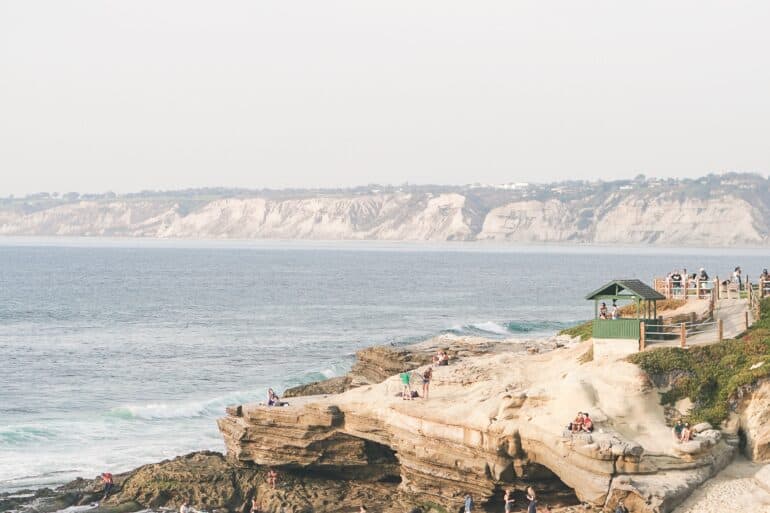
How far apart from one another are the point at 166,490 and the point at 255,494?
2.68 m

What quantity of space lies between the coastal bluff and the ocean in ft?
24.7

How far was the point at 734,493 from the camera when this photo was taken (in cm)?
2570

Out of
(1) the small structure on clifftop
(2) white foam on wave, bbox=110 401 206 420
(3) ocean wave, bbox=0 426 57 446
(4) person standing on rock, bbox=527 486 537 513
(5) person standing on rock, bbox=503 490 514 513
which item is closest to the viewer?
(4) person standing on rock, bbox=527 486 537 513

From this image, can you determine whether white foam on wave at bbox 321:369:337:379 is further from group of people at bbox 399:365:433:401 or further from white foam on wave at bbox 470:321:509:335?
group of people at bbox 399:365:433:401

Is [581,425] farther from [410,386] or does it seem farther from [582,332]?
[582,332]

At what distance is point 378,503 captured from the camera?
101ft

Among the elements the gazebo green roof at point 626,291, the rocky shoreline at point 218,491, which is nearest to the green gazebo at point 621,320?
the gazebo green roof at point 626,291

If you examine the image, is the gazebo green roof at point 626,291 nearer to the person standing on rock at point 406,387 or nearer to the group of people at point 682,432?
the group of people at point 682,432

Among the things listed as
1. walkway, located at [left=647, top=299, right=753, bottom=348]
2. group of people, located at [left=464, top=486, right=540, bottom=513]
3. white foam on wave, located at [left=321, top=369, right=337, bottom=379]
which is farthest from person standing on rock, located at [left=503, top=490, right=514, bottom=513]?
white foam on wave, located at [left=321, top=369, right=337, bottom=379]

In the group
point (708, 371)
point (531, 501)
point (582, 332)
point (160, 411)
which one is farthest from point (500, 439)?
point (582, 332)

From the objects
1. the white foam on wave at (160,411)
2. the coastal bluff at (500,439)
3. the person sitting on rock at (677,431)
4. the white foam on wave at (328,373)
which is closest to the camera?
the coastal bluff at (500,439)

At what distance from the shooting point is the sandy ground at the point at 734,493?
990 inches

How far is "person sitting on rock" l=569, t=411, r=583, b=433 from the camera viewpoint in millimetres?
26375

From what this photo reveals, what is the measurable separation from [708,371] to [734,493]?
14.3ft
